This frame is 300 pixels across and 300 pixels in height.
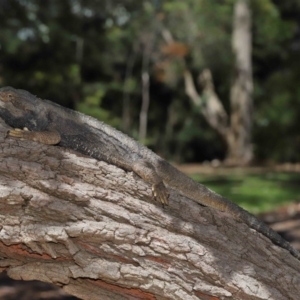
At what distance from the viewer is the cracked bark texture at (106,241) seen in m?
2.60

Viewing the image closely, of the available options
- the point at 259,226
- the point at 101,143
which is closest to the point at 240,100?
the point at 101,143

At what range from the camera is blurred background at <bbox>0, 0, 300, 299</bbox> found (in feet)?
69.3

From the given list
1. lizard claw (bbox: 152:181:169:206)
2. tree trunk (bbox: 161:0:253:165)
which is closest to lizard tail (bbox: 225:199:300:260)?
lizard claw (bbox: 152:181:169:206)

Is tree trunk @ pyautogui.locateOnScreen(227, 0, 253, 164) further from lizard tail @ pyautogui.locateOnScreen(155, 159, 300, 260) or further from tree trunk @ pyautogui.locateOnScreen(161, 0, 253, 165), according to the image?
lizard tail @ pyautogui.locateOnScreen(155, 159, 300, 260)

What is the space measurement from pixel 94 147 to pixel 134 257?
31.9 inches

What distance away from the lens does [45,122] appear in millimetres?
3328

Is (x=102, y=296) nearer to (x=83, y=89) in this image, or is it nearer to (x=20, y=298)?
(x=20, y=298)

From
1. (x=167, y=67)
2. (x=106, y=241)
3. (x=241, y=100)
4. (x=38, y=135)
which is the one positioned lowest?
(x=106, y=241)

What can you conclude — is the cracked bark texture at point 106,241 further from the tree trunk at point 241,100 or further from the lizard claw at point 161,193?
the tree trunk at point 241,100

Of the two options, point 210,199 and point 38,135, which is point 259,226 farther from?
point 38,135

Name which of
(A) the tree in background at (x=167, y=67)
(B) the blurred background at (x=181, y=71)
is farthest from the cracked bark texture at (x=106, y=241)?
(A) the tree in background at (x=167, y=67)

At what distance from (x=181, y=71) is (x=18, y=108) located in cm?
2393

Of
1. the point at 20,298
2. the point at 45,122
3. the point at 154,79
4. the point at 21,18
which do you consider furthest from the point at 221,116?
the point at 45,122

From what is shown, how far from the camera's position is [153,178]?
9.64ft
